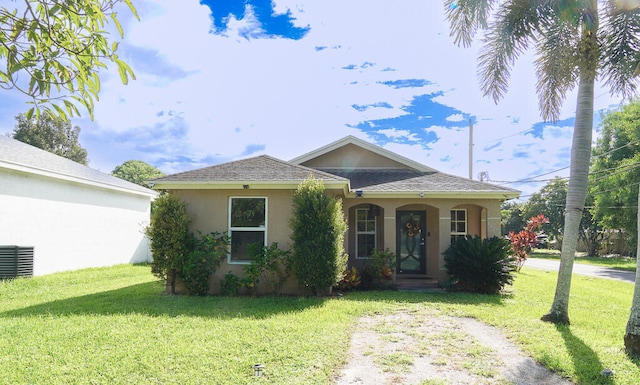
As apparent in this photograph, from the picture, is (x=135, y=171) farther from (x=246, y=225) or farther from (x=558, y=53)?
(x=558, y=53)

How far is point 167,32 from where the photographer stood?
5.19 m

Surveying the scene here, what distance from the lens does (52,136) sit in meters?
32.5

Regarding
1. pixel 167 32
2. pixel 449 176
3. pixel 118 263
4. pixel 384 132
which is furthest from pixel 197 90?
pixel 384 132

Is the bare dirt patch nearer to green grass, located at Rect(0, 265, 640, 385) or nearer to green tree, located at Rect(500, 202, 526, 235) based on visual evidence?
green grass, located at Rect(0, 265, 640, 385)

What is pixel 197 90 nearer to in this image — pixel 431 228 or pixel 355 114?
pixel 355 114

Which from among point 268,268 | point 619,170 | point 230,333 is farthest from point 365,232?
point 619,170

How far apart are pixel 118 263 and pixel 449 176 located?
14.9m

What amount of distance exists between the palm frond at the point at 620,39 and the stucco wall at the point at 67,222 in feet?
38.6

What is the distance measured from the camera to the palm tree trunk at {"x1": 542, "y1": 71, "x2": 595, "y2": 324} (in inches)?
281

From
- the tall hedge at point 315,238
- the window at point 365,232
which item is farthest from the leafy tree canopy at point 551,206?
the tall hedge at point 315,238

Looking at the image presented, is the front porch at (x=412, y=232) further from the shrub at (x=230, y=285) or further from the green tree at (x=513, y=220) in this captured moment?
the green tree at (x=513, y=220)

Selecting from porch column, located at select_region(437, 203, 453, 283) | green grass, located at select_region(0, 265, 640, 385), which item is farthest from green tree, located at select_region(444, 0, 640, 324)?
porch column, located at select_region(437, 203, 453, 283)

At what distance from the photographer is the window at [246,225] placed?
9648 mm

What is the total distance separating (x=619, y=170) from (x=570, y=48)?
20.3 metres
